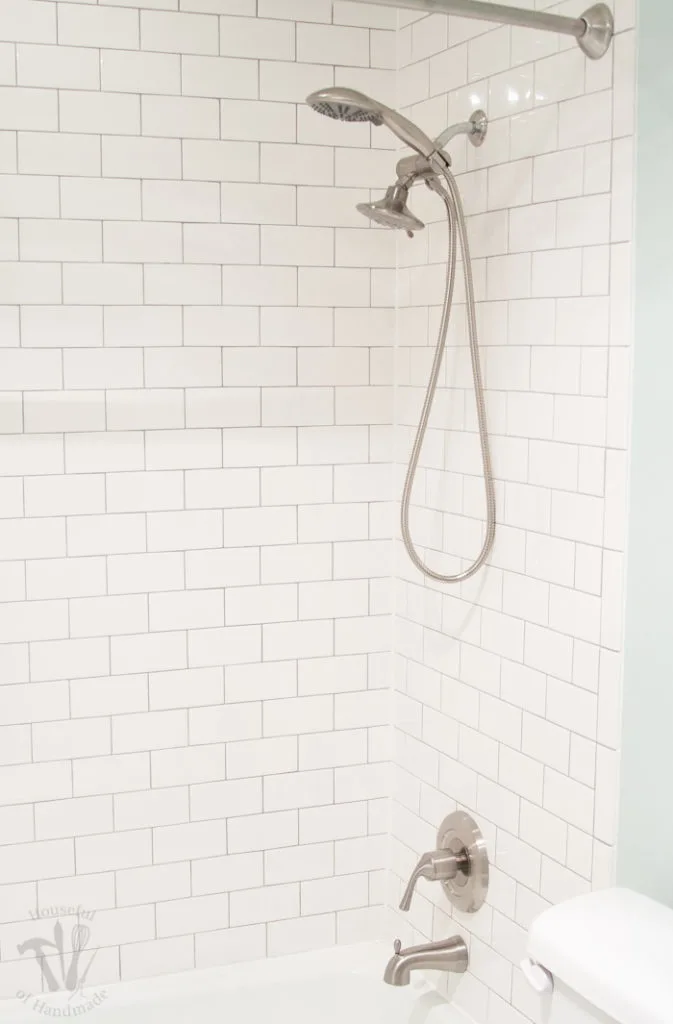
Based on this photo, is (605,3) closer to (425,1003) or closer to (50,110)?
(50,110)

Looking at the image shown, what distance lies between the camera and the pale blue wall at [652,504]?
176 centimetres

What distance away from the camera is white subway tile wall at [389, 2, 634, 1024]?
192 cm

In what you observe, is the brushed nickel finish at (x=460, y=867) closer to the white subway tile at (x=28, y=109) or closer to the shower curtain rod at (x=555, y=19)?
the shower curtain rod at (x=555, y=19)

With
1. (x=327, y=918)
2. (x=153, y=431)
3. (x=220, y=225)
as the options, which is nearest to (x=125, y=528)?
(x=153, y=431)

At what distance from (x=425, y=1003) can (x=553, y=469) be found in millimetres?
1298

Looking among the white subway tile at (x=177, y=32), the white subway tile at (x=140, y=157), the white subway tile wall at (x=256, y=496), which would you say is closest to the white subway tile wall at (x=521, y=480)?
the white subway tile wall at (x=256, y=496)

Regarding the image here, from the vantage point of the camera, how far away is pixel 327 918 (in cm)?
271

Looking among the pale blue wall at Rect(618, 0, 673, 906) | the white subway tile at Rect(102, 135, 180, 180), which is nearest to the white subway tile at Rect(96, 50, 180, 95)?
the white subway tile at Rect(102, 135, 180, 180)

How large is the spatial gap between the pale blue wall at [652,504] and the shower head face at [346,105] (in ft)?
1.54

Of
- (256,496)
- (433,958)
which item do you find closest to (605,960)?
(433,958)

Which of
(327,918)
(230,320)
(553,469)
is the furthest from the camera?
(327,918)

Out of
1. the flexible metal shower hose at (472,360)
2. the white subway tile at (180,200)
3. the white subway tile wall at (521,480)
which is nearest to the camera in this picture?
the white subway tile wall at (521,480)

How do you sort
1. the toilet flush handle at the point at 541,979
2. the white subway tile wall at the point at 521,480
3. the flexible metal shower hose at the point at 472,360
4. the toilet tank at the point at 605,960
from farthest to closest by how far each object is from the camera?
the flexible metal shower hose at the point at 472,360, the white subway tile wall at the point at 521,480, the toilet flush handle at the point at 541,979, the toilet tank at the point at 605,960

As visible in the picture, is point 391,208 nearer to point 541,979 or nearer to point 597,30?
point 597,30
